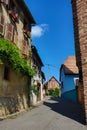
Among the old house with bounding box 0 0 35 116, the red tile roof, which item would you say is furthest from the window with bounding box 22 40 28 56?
the red tile roof

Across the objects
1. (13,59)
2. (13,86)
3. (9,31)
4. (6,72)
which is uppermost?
(9,31)

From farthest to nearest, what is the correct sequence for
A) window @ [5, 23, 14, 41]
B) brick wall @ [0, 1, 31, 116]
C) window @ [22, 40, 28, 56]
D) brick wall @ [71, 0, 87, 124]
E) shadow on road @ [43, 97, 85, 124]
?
window @ [22, 40, 28, 56]
window @ [5, 23, 14, 41]
brick wall @ [0, 1, 31, 116]
shadow on road @ [43, 97, 85, 124]
brick wall @ [71, 0, 87, 124]

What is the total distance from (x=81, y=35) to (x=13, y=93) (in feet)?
24.4

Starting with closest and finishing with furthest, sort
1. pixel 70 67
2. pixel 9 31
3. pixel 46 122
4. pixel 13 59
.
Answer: pixel 46 122, pixel 13 59, pixel 9 31, pixel 70 67

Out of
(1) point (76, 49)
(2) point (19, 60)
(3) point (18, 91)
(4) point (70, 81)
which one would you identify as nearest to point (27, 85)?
(3) point (18, 91)

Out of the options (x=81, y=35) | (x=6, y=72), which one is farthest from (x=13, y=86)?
(x=81, y=35)

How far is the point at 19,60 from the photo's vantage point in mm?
13242

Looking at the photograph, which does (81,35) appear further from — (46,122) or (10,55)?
(10,55)

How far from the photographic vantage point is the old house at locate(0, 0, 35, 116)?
12047mm

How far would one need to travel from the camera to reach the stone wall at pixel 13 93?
39.7 feet

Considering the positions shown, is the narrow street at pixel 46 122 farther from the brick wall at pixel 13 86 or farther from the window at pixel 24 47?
the window at pixel 24 47

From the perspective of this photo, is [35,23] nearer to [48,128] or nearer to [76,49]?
[76,49]

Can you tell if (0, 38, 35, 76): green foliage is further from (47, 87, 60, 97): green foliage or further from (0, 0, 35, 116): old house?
(47, 87, 60, 97): green foliage

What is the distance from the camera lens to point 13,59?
12398 mm
